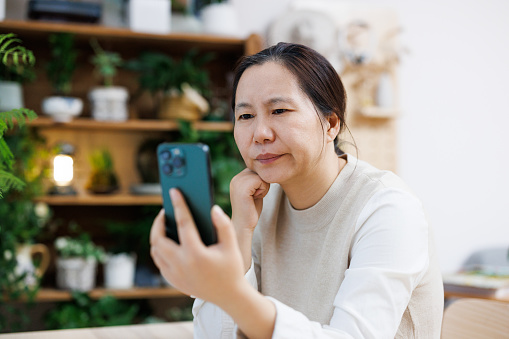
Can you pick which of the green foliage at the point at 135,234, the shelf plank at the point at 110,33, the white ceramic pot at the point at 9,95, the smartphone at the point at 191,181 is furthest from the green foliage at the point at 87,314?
the smartphone at the point at 191,181

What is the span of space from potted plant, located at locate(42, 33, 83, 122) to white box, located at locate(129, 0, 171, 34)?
34 centimetres

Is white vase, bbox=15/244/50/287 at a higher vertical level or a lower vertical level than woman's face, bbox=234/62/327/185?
lower

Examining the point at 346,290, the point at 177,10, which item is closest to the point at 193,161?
the point at 346,290

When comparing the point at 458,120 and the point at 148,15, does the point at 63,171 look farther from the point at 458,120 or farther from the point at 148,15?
the point at 458,120

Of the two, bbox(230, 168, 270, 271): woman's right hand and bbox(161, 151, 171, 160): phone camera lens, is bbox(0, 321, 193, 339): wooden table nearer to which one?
bbox(230, 168, 270, 271): woman's right hand

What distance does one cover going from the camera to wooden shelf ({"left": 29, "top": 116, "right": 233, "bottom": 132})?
252cm

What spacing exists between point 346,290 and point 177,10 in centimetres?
232

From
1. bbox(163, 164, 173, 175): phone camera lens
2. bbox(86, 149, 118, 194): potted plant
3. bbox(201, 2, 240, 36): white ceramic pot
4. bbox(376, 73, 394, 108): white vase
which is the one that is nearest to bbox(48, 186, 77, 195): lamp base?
bbox(86, 149, 118, 194): potted plant

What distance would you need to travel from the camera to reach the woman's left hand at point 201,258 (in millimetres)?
625

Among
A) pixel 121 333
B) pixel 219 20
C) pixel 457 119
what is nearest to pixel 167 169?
pixel 121 333

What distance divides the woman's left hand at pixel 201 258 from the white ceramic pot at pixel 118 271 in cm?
205

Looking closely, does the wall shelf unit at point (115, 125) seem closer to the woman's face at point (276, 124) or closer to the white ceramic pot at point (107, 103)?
the white ceramic pot at point (107, 103)

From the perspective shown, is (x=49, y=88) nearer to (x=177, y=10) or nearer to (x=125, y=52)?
(x=125, y=52)

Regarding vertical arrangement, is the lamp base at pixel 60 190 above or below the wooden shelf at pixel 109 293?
above
